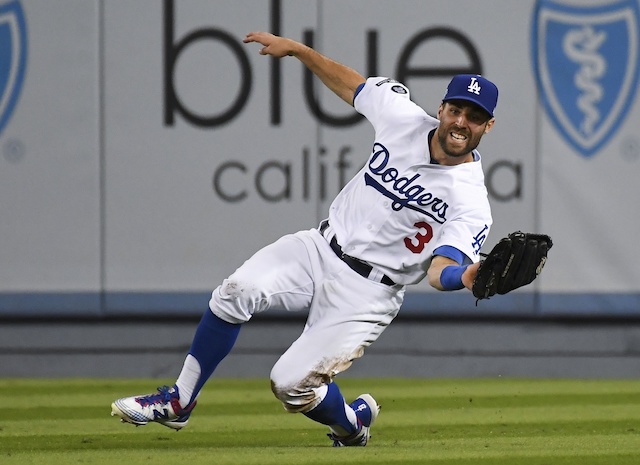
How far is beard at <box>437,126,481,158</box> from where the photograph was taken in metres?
5.41

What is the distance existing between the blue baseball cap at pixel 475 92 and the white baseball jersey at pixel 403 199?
11.1 inches

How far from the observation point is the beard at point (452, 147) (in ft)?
17.7

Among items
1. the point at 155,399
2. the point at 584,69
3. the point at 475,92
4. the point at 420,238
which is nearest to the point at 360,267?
the point at 420,238

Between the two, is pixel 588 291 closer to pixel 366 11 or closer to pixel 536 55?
pixel 536 55

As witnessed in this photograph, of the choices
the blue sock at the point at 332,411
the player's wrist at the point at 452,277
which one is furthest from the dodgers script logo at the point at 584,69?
the player's wrist at the point at 452,277

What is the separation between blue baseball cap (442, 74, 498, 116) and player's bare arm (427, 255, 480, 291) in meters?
0.66

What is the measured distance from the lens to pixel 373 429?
6.70m

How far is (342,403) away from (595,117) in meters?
4.59

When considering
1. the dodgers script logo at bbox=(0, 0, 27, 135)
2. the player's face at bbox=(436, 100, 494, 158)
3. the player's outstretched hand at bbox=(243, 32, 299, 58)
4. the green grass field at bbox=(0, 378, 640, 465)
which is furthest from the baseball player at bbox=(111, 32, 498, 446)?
the dodgers script logo at bbox=(0, 0, 27, 135)

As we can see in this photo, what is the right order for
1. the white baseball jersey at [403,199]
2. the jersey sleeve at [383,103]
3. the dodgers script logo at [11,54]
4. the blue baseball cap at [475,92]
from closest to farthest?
1. the blue baseball cap at [475,92]
2. the white baseball jersey at [403,199]
3. the jersey sleeve at [383,103]
4. the dodgers script logo at [11,54]

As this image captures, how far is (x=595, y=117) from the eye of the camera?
9547 mm

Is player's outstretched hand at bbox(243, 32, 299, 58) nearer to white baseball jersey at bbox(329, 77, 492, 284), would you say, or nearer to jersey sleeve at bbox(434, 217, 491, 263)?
white baseball jersey at bbox(329, 77, 492, 284)

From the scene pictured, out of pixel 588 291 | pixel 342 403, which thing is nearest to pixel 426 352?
pixel 588 291

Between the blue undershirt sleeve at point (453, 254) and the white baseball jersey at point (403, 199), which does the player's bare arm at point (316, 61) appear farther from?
the blue undershirt sleeve at point (453, 254)
